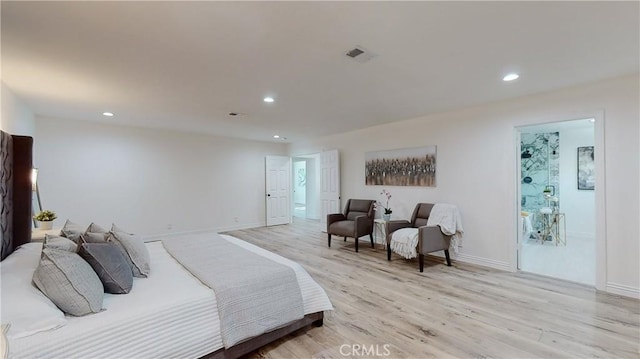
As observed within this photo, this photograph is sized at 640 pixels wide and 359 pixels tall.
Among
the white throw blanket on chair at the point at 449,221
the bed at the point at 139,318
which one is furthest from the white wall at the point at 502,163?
the bed at the point at 139,318

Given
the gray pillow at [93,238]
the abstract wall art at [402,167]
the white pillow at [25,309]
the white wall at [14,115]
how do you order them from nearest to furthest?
the white pillow at [25,309] < the gray pillow at [93,238] < the white wall at [14,115] < the abstract wall art at [402,167]

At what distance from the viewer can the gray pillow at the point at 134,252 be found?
2104mm

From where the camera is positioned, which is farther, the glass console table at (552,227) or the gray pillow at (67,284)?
the glass console table at (552,227)

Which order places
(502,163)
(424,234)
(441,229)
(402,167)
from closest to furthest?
1. (424,234)
2. (502,163)
3. (441,229)
4. (402,167)

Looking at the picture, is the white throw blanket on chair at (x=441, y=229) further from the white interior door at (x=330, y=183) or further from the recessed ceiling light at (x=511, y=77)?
the white interior door at (x=330, y=183)

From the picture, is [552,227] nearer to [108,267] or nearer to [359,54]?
[359,54]

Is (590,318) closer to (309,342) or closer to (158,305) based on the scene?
(309,342)

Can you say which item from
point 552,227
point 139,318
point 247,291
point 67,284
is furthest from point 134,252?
point 552,227

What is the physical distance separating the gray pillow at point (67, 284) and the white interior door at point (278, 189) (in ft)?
19.7

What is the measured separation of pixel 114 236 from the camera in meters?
2.23

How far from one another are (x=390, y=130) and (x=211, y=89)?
11.2 feet

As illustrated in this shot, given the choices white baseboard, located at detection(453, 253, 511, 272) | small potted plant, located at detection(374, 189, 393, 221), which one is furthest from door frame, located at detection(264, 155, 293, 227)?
white baseboard, located at detection(453, 253, 511, 272)

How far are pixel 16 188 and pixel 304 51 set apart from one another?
309cm

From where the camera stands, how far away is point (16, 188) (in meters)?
2.70
